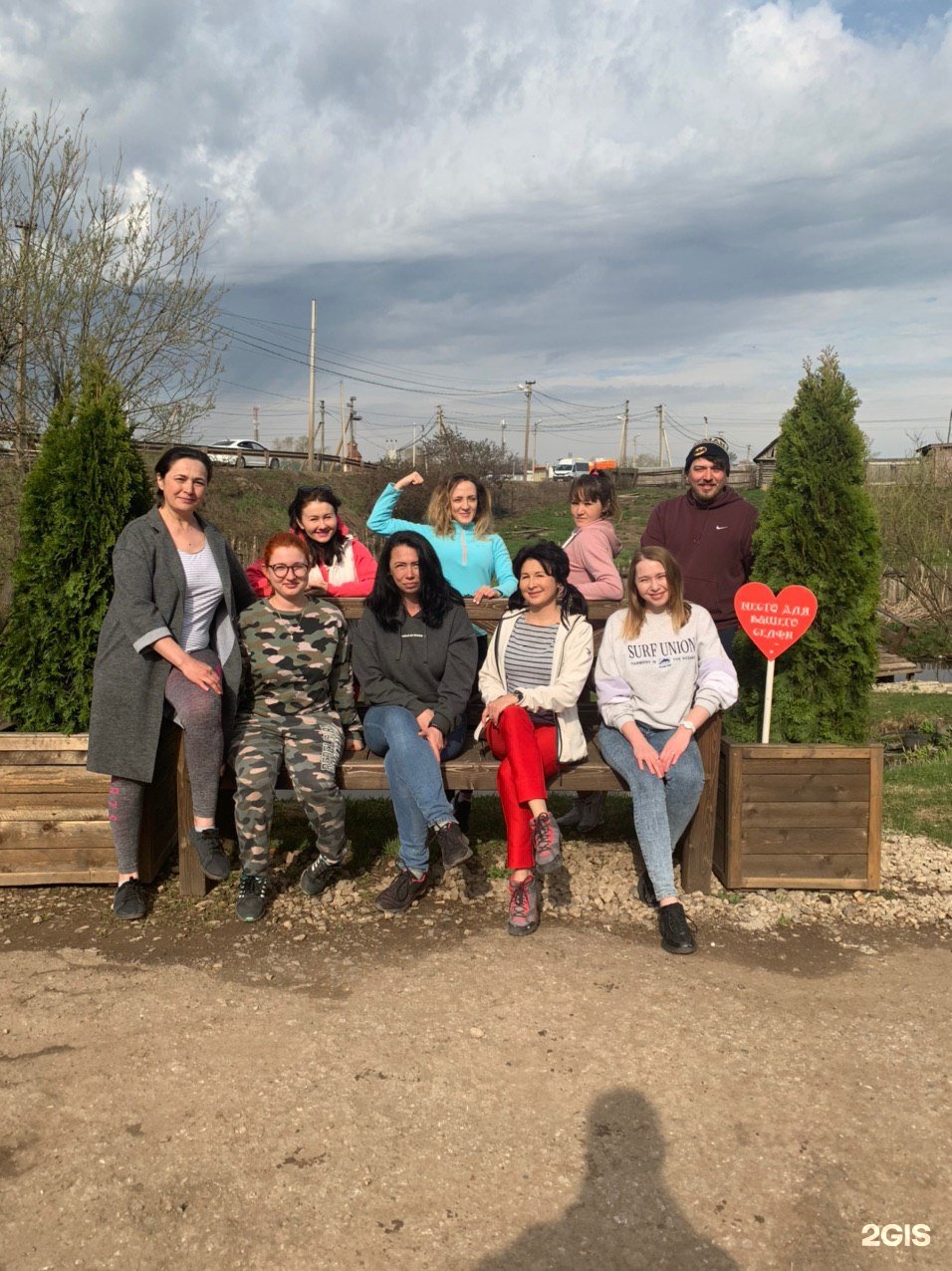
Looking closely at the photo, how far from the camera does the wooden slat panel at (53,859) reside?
421 centimetres

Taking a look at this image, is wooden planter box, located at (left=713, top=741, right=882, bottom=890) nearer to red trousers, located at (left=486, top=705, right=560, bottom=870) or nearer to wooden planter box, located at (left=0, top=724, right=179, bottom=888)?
red trousers, located at (left=486, top=705, right=560, bottom=870)

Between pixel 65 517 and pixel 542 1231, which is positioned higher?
pixel 65 517

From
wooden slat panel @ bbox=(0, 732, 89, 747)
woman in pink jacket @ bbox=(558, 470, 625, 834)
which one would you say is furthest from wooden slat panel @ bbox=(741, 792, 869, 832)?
wooden slat panel @ bbox=(0, 732, 89, 747)

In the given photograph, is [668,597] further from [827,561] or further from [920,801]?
[920,801]

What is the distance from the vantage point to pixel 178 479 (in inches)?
159

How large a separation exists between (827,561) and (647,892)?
171cm

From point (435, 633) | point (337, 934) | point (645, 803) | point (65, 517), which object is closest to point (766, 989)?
point (645, 803)

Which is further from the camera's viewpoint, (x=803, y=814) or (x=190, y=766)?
(x=803, y=814)

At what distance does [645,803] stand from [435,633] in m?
1.15

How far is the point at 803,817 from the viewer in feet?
14.1

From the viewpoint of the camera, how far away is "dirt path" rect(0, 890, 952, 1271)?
2.28 m

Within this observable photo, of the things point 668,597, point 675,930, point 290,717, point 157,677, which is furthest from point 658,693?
point 157,677

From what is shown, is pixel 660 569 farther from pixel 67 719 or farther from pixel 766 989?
pixel 67 719

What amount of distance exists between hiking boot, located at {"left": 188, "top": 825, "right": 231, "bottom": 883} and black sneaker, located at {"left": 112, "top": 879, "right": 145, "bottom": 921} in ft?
0.97
